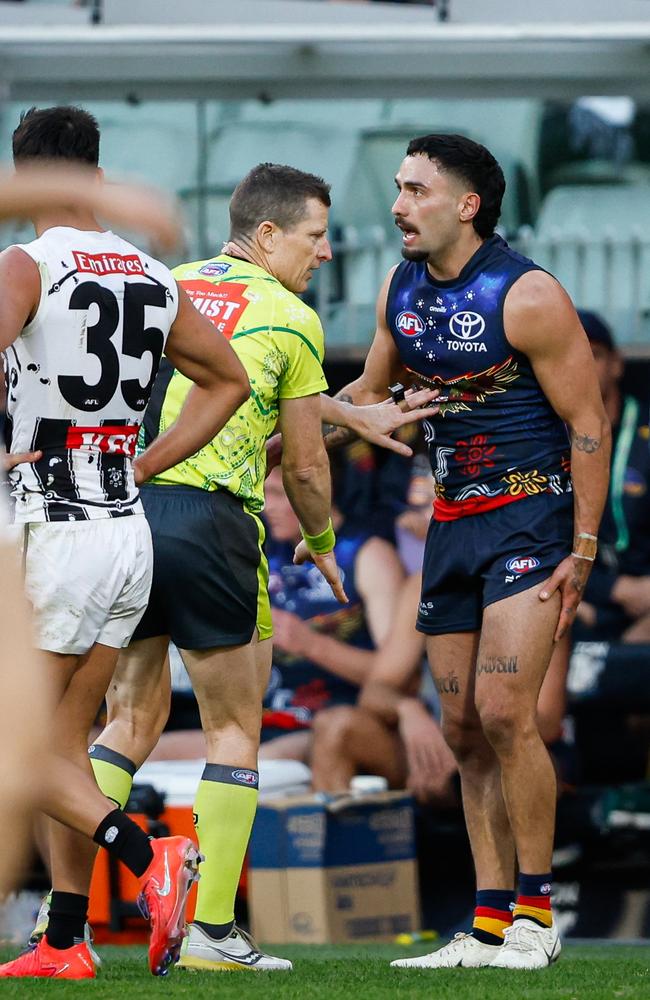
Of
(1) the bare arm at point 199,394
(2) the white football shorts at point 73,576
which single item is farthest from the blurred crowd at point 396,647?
(2) the white football shorts at point 73,576

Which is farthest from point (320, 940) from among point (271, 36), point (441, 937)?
point (271, 36)

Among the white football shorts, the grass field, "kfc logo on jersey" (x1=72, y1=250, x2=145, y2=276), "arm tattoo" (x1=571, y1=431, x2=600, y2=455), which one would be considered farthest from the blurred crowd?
"kfc logo on jersey" (x1=72, y1=250, x2=145, y2=276)

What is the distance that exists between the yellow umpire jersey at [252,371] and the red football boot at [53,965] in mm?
1142

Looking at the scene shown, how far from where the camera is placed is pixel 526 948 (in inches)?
161

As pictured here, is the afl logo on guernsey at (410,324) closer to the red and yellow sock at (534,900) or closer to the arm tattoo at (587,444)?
the arm tattoo at (587,444)

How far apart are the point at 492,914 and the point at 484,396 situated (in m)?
1.35

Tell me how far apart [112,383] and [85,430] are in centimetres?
11

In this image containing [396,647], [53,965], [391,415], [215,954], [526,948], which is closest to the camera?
[53,965]

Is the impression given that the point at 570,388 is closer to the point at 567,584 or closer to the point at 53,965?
the point at 567,584

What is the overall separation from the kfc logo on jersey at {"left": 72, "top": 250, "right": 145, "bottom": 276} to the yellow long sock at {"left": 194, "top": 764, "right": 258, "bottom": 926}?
1272 mm

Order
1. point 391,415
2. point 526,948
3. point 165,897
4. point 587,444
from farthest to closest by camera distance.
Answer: point 391,415, point 587,444, point 526,948, point 165,897

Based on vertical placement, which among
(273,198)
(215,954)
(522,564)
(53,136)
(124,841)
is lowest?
(215,954)

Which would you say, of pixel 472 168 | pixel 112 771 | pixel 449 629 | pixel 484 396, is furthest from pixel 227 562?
pixel 472 168

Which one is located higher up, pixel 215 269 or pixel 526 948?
pixel 215 269
